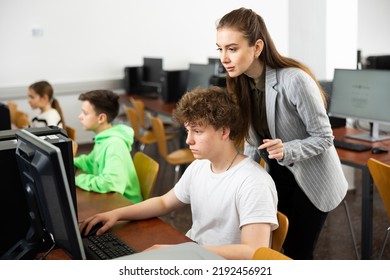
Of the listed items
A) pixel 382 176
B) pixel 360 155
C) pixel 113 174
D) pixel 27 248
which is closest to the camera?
pixel 27 248

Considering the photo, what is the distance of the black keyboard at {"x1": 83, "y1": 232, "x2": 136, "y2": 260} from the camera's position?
149 centimetres

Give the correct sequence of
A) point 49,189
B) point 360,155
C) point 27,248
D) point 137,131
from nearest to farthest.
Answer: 1. point 49,189
2. point 27,248
3. point 360,155
4. point 137,131

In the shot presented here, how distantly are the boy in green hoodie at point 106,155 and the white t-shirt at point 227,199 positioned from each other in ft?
1.47

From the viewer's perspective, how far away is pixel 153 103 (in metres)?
5.24

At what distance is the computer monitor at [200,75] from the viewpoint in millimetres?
4715

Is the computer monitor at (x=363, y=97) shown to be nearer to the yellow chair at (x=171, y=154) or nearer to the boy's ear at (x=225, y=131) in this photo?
the yellow chair at (x=171, y=154)

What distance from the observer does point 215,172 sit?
1646mm

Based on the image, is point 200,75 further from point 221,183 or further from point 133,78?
point 221,183

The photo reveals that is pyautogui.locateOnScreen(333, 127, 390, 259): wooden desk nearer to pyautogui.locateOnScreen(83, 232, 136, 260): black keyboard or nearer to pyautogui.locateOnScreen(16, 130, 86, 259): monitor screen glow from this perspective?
pyautogui.locateOnScreen(83, 232, 136, 260): black keyboard

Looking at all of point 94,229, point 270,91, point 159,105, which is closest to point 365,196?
point 270,91

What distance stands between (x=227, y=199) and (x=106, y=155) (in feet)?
2.48

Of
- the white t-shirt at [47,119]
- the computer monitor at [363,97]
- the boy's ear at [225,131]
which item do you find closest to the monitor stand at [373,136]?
the computer monitor at [363,97]
